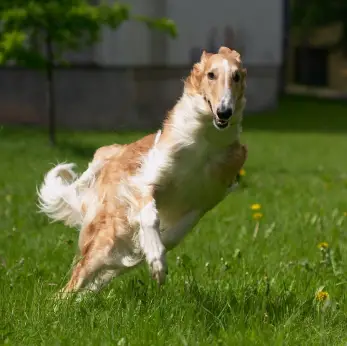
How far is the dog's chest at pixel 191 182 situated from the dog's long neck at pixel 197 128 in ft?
0.17

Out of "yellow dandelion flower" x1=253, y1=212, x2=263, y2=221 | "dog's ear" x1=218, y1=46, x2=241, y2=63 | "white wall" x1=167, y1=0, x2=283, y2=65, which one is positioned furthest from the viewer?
"white wall" x1=167, y1=0, x2=283, y2=65

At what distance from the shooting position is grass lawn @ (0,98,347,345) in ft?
13.2

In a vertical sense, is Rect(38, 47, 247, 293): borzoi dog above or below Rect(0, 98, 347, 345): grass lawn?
above

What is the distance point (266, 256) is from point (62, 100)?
18133mm

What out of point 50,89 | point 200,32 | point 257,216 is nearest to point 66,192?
point 257,216

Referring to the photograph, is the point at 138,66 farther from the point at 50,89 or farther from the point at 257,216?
the point at 257,216

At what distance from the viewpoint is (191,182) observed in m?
4.62

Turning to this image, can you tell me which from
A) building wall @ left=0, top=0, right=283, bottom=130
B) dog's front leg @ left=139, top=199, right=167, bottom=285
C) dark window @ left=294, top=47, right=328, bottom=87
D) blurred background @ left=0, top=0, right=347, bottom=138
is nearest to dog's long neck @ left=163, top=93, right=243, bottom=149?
dog's front leg @ left=139, top=199, right=167, bottom=285

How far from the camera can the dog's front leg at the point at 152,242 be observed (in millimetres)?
4184

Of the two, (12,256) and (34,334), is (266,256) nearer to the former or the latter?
(12,256)

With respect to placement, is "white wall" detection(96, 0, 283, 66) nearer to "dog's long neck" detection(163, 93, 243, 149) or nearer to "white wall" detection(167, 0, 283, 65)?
"white wall" detection(167, 0, 283, 65)

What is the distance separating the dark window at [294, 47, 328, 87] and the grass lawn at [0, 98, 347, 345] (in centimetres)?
4136

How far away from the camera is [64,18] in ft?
48.8

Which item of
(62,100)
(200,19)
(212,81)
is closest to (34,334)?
(212,81)
